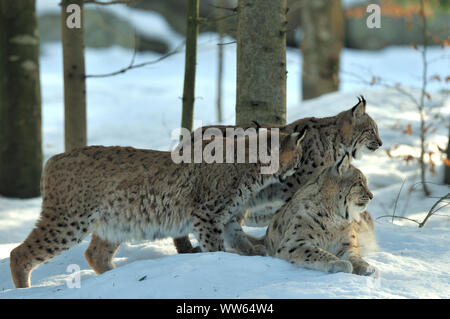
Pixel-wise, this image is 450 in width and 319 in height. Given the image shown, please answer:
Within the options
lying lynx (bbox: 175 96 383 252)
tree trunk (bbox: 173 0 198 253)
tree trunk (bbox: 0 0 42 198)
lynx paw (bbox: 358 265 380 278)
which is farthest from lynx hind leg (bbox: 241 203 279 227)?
tree trunk (bbox: 0 0 42 198)

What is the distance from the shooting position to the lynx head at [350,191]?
14.5 ft

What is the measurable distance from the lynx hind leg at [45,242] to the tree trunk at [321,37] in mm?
10773

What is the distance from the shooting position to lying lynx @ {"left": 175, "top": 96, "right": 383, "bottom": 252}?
199 inches

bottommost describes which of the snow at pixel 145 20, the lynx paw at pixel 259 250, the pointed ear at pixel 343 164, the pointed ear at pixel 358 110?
the lynx paw at pixel 259 250

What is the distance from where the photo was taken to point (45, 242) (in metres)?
4.65

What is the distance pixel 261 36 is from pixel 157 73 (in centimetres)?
1708

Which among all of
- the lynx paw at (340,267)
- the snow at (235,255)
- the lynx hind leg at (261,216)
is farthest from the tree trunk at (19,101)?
the lynx paw at (340,267)

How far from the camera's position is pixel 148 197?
4820mm

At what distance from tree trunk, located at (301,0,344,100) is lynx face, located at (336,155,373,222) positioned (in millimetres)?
10429

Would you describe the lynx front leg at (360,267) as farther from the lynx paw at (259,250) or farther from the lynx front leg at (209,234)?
the lynx front leg at (209,234)

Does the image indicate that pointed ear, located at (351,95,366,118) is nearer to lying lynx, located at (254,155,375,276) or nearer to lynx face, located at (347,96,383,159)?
lynx face, located at (347,96,383,159)

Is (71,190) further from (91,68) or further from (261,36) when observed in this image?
(91,68)

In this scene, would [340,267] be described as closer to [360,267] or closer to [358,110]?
[360,267]

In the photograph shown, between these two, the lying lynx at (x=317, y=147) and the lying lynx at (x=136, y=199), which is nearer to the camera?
the lying lynx at (x=136, y=199)
